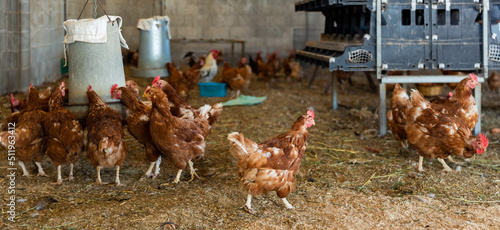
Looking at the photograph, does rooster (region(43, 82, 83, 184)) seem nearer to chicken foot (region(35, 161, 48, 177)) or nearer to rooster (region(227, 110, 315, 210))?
chicken foot (region(35, 161, 48, 177))

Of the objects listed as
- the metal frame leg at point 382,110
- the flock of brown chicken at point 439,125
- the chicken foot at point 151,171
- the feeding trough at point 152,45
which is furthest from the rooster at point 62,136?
the feeding trough at point 152,45

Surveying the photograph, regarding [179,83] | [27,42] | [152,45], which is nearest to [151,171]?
[179,83]

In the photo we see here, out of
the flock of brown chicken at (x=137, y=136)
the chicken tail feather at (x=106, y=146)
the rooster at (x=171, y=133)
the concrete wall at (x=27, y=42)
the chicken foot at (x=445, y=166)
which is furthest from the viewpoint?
the concrete wall at (x=27, y=42)

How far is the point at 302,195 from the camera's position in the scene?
4250 mm

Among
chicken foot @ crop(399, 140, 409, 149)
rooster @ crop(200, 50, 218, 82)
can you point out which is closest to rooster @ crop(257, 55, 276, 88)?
rooster @ crop(200, 50, 218, 82)

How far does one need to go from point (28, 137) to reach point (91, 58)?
3.16 ft

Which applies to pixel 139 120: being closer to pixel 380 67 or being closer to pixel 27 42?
pixel 380 67

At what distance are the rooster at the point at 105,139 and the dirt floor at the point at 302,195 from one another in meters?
0.27

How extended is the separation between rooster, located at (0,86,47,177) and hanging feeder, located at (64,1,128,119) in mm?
370

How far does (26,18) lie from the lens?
8789mm

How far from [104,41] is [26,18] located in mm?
4929

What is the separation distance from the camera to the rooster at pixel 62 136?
4402mm

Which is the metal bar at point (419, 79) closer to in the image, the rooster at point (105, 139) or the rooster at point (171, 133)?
the rooster at point (171, 133)

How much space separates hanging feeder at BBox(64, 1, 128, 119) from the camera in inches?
184
